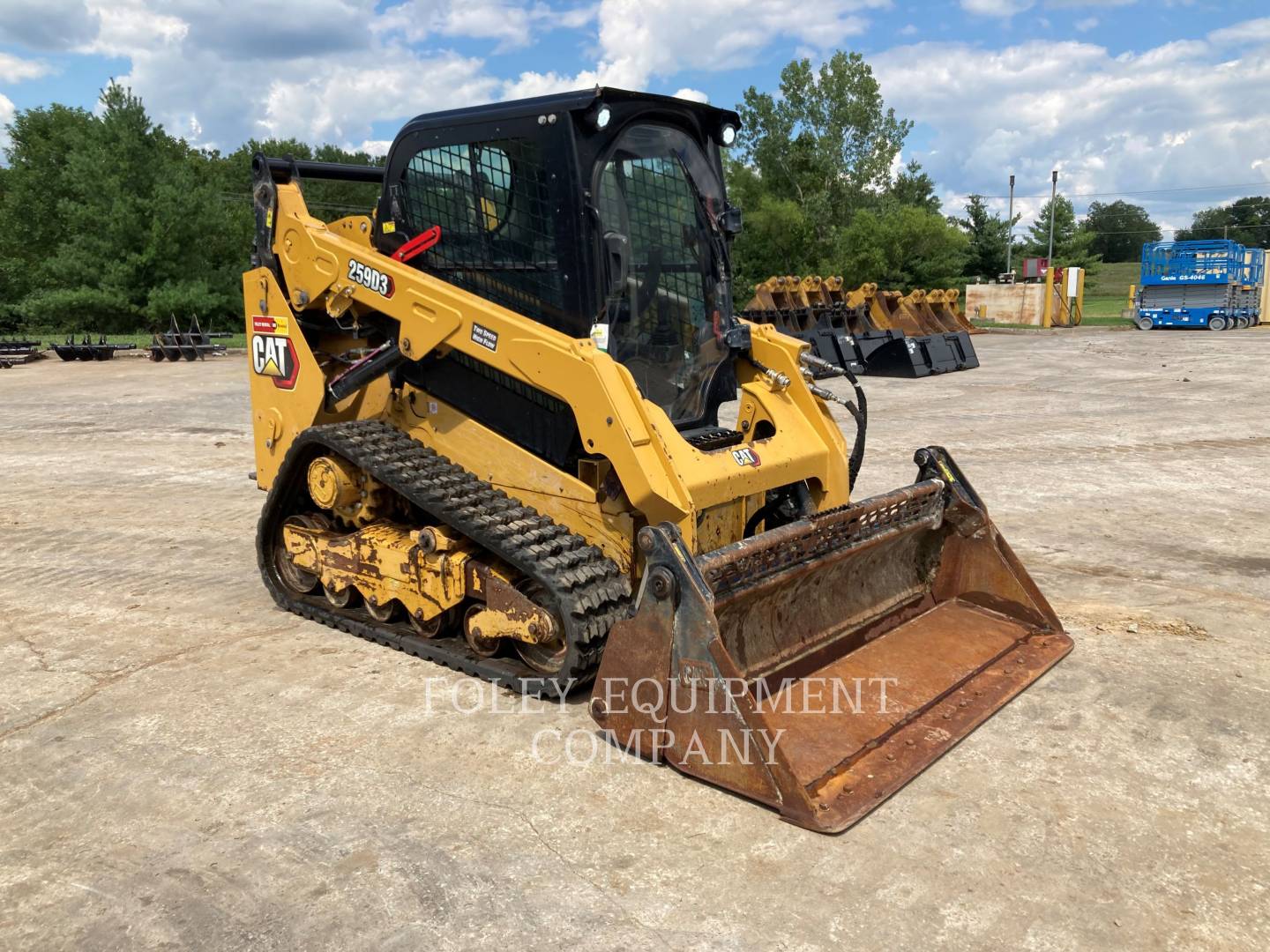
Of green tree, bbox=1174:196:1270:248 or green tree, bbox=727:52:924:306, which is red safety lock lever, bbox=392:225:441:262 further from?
green tree, bbox=1174:196:1270:248

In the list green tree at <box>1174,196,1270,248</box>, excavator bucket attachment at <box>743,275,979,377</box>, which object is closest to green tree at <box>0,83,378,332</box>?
excavator bucket attachment at <box>743,275,979,377</box>

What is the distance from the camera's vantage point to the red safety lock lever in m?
4.96

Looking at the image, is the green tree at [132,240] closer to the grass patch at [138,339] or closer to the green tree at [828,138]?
the grass patch at [138,339]

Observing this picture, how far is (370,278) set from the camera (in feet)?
16.4

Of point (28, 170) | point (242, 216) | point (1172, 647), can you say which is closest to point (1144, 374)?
point (1172, 647)

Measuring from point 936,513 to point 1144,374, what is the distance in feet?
48.6

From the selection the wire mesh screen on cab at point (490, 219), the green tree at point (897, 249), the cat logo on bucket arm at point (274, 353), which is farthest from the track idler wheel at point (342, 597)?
the green tree at point (897, 249)

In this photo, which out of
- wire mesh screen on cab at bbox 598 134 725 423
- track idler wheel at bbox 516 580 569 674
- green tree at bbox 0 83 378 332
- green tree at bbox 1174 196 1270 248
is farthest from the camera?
green tree at bbox 1174 196 1270 248

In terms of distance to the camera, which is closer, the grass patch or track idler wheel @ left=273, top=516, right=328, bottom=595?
track idler wheel @ left=273, top=516, right=328, bottom=595

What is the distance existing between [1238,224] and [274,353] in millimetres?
99932

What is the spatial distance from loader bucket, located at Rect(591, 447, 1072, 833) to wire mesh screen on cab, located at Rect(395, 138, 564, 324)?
5.16ft

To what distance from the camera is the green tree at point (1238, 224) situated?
82.0m

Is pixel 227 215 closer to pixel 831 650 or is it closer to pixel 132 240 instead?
pixel 132 240

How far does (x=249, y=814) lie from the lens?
343cm
